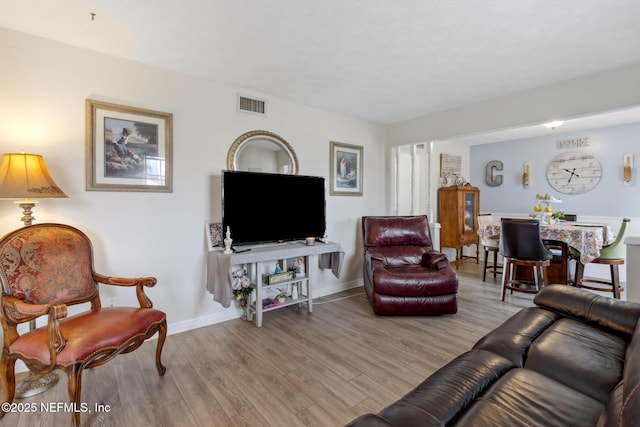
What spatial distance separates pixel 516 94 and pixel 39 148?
14.8 ft

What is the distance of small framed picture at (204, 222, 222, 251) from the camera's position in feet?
9.71

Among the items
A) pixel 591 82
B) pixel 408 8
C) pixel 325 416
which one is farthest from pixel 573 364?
pixel 591 82

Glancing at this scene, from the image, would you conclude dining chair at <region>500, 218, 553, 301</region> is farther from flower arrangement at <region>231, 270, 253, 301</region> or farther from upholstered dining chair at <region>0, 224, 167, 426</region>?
upholstered dining chair at <region>0, 224, 167, 426</region>

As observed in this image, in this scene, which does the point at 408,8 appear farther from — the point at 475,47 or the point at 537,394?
the point at 537,394

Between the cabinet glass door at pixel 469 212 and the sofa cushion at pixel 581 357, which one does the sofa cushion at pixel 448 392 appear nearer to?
the sofa cushion at pixel 581 357

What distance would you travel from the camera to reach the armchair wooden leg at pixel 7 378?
5.58 ft

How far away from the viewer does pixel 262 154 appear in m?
3.37

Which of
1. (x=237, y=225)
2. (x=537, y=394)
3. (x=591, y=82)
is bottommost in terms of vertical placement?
(x=537, y=394)

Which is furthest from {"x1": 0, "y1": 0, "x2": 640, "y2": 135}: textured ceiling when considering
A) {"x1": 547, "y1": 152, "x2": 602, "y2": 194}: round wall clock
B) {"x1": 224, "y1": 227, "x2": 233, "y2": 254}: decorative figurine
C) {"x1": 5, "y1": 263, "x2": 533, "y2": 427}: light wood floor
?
{"x1": 547, "y1": 152, "x2": 602, "y2": 194}: round wall clock

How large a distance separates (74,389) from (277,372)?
3.81ft

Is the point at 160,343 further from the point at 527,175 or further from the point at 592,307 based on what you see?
the point at 527,175

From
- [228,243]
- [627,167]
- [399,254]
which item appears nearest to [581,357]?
[399,254]

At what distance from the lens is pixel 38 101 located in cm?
224

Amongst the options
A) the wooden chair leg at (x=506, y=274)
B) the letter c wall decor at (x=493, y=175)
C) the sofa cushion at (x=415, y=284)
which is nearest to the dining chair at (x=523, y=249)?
the wooden chair leg at (x=506, y=274)
